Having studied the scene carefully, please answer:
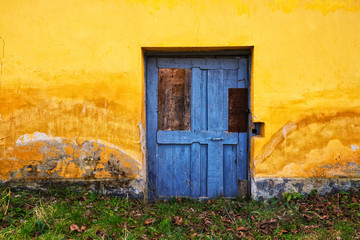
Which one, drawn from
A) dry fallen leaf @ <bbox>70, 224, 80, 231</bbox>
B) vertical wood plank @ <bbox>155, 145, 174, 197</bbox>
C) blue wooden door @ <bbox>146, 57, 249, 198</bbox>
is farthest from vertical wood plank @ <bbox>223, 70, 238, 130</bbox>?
dry fallen leaf @ <bbox>70, 224, 80, 231</bbox>

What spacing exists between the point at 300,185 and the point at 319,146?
1.84ft

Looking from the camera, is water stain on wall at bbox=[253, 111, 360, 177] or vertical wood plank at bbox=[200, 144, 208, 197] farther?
vertical wood plank at bbox=[200, 144, 208, 197]

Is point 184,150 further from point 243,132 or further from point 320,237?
point 320,237

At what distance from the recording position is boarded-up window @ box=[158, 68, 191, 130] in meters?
4.09

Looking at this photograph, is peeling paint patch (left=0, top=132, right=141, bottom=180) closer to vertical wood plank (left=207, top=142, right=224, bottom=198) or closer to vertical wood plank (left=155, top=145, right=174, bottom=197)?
vertical wood plank (left=155, top=145, right=174, bottom=197)

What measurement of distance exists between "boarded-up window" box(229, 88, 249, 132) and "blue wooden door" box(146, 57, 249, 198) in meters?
0.06

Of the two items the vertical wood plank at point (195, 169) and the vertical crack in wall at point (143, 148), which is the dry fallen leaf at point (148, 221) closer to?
the vertical crack in wall at point (143, 148)

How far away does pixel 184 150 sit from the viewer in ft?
13.5

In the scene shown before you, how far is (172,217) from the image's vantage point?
3.46 m

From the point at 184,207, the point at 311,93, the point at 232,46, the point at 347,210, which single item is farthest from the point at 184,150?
the point at 347,210

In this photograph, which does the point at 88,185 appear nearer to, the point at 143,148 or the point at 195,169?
the point at 143,148

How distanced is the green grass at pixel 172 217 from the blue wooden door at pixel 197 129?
1.19 ft

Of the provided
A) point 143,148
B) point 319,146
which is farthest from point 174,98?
point 319,146

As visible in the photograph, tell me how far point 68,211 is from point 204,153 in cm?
189
